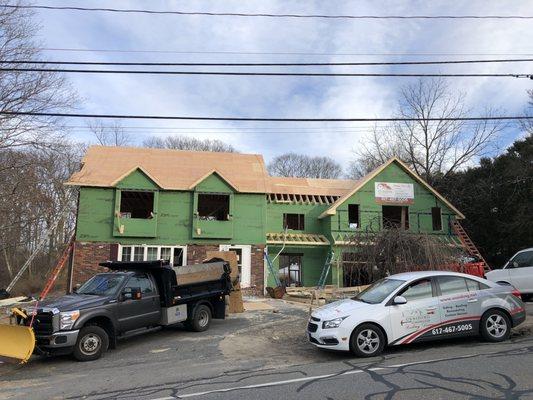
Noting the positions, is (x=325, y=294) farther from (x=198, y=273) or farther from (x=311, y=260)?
(x=311, y=260)

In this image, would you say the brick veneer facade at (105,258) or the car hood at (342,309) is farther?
the brick veneer facade at (105,258)

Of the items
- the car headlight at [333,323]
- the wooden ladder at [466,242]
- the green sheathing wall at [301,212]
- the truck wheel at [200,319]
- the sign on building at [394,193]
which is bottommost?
the truck wheel at [200,319]

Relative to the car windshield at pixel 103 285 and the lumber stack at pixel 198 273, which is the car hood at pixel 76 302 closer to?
the car windshield at pixel 103 285

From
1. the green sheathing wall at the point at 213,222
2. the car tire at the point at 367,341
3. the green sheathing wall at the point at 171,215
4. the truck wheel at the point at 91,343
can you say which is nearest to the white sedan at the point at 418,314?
the car tire at the point at 367,341

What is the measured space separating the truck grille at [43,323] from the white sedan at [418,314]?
555cm

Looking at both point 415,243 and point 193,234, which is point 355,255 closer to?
point 415,243

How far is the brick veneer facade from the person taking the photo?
24344mm

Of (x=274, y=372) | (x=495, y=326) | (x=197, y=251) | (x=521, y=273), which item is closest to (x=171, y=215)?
(x=197, y=251)

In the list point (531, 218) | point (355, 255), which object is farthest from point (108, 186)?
point (531, 218)

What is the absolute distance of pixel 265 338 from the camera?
492 inches

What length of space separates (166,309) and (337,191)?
68.5 ft

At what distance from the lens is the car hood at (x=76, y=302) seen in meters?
10.4

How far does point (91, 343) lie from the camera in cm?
1054

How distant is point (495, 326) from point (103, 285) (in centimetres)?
918
